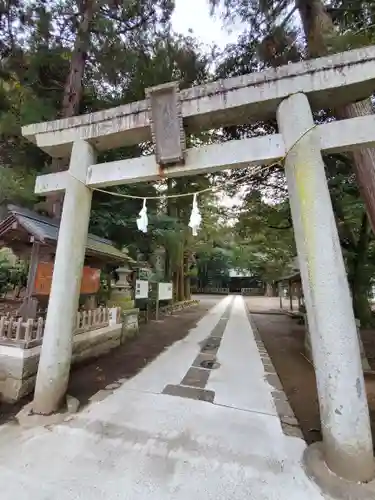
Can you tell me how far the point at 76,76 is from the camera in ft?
22.6

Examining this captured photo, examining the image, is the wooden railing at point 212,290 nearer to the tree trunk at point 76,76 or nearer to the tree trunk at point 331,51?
the tree trunk at point 76,76

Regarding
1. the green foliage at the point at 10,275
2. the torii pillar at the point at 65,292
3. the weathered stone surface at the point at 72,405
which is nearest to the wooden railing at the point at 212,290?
the green foliage at the point at 10,275

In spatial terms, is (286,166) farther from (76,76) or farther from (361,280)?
(361,280)

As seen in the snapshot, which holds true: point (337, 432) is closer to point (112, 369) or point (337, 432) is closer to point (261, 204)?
point (112, 369)

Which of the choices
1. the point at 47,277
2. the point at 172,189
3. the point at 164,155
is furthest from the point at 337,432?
the point at 172,189

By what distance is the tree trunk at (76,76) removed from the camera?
6.66 meters

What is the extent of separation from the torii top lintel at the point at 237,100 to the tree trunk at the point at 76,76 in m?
3.14

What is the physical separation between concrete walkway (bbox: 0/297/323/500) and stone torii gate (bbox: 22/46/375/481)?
18.9 inches

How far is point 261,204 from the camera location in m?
10.6

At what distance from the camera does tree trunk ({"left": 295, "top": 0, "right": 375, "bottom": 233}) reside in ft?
14.2

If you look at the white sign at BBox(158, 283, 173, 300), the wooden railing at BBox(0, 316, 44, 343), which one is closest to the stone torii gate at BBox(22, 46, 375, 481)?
the wooden railing at BBox(0, 316, 44, 343)

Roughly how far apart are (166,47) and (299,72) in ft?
18.6

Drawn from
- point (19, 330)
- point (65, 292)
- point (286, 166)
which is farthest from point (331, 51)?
point (19, 330)

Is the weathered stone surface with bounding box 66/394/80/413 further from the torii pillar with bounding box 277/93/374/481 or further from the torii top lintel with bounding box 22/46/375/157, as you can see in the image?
the torii top lintel with bounding box 22/46/375/157
